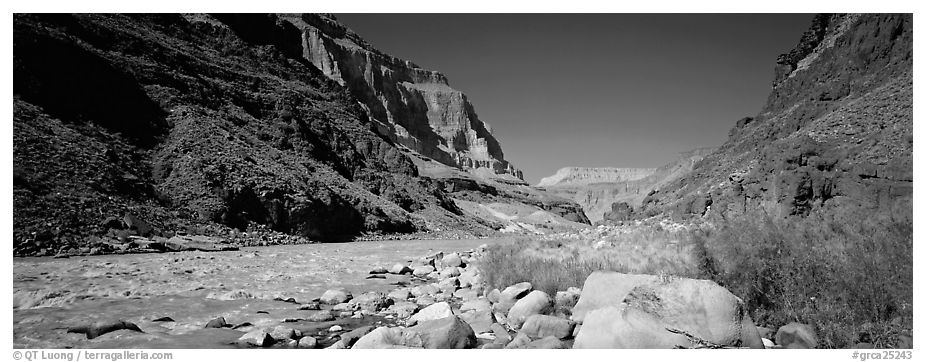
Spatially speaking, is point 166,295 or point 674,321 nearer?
point 674,321

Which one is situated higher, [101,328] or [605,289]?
[605,289]

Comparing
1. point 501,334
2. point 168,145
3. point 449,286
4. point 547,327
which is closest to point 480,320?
point 501,334

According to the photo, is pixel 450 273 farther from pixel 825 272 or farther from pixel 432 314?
pixel 825 272

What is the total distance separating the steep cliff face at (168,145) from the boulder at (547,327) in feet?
49.1

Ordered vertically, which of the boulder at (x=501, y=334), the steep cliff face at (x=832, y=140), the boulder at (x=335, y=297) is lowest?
the boulder at (x=335, y=297)

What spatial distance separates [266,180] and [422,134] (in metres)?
133

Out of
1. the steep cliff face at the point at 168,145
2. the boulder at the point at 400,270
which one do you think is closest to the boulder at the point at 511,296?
the boulder at the point at 400,270

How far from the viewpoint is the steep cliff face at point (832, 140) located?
10.8 m

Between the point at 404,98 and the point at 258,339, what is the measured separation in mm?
160542

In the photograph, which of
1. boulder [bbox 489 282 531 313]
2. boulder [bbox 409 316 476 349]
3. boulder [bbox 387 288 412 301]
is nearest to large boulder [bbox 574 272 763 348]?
boulder [bbox 409 316 476 349]

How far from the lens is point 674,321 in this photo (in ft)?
16.0

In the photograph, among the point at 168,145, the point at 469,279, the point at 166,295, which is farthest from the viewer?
the point at 168,145

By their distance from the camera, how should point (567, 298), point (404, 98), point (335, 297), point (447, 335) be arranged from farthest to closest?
point (404, 98), point (335, 297), point (567, 298), point (447, 335)

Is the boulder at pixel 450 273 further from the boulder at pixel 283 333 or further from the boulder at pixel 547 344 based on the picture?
the boulder at pixel 547 344
